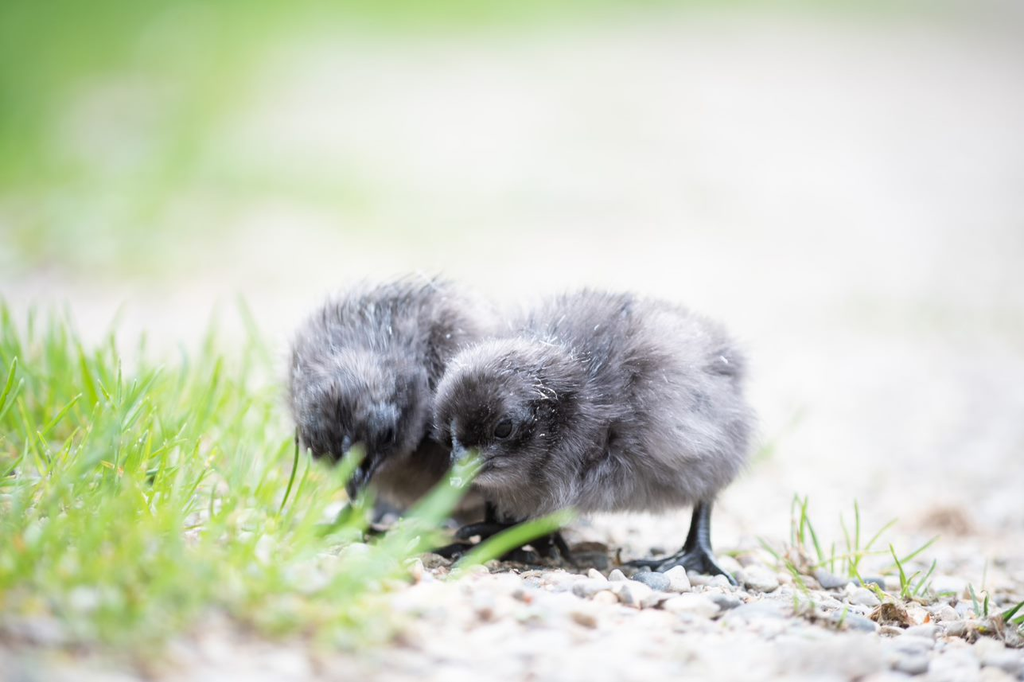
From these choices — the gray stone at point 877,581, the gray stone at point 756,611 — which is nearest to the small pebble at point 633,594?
the gray stone at point 756,611

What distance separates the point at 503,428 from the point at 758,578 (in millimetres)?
1087

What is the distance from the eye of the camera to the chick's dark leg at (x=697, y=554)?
137 inches

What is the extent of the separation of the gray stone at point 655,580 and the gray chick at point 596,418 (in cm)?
24

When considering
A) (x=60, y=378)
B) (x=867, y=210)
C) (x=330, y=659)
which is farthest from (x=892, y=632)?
(x=867, y=210)

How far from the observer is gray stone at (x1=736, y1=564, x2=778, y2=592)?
3.40 m

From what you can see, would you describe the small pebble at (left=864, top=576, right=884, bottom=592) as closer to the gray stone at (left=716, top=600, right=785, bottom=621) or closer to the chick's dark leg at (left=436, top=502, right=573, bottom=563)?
the gray stone at (left=716, top=600, right=785, bottom=621)

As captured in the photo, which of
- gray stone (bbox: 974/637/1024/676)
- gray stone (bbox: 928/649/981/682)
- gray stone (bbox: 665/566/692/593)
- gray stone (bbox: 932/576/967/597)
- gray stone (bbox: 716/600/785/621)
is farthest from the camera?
gray stone (bbox: 932/576/967/597)

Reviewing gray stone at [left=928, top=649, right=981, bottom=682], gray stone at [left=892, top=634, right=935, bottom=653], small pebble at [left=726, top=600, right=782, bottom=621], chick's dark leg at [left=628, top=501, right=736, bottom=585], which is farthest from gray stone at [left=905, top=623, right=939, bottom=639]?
chick's dark leg at [left=628, top=501, right=736, bottom=585]

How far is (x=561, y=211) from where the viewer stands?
34.6 ft

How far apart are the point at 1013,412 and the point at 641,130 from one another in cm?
809

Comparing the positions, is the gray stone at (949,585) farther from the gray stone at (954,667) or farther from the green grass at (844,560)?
the gray stone at (954,667)

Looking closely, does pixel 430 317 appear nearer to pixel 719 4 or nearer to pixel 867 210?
pixel 867 210

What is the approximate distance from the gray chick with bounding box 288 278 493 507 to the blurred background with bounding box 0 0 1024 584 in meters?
0.46

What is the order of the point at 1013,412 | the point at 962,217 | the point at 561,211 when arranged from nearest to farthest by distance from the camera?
the point at 1013,412 → the point at 561,211 → the point at 962,217
